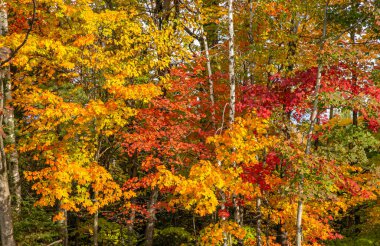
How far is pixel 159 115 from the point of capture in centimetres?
1130

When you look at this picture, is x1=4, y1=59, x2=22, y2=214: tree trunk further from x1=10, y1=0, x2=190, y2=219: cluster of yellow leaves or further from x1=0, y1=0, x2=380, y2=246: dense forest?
x1=10, y1=0, x2=190, y2=219: cluster of yellow leaves

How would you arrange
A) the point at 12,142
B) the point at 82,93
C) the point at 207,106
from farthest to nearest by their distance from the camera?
the point at 207,106
the point at 82,93
the point at 12,142

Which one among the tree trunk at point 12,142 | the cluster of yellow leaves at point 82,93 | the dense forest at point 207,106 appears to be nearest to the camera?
the dense forest at point 207,106

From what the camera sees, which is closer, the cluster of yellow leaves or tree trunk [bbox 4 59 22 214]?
the cluster of yellow leaves

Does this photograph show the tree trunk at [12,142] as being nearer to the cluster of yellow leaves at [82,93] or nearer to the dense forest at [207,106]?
the dense forest at [207,106]

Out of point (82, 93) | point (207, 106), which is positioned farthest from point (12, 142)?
point (207, 106)

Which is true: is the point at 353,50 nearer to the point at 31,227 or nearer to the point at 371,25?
the point at 371,25

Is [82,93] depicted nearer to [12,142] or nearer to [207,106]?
[12,142]

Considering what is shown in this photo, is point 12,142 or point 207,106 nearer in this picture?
point 12,142

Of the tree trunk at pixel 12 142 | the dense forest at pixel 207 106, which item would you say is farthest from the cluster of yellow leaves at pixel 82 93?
the tree trunk at pixel 12 142

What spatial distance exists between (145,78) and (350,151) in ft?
25.0

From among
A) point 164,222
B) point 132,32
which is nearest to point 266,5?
point 132,32

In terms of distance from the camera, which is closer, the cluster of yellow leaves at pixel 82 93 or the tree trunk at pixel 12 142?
the cluster of yellow leaves at pixel 82 93

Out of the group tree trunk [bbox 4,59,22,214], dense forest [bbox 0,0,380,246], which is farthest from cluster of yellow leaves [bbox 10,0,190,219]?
tree trunk [bbox 4,59,22,214]
